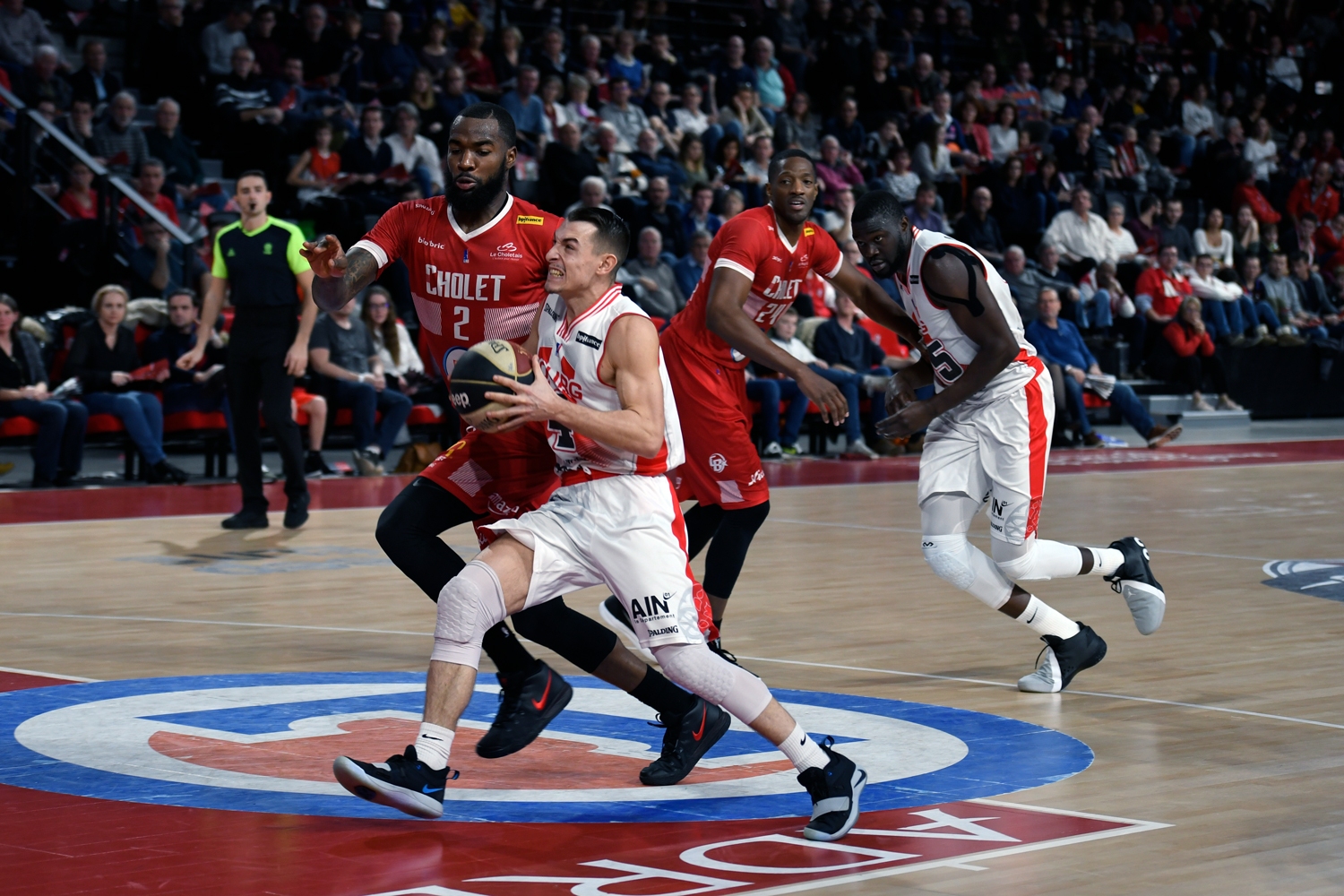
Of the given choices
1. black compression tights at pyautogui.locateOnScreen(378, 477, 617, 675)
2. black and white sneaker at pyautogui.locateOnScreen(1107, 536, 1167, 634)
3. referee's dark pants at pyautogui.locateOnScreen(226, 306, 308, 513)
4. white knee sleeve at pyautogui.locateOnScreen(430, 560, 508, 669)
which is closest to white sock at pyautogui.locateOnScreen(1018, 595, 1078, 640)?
black and white sneaker at pyautogui.locateOnScreen(1107, 536, 1167, 634)

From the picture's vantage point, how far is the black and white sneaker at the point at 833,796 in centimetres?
414

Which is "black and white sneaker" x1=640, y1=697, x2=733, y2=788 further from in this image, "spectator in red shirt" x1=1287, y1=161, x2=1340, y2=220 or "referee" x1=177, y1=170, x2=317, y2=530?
"spectator in red shirt" x1=1287, y1=161, x2=1340, y2=220

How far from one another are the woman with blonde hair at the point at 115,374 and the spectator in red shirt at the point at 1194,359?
11590 mm

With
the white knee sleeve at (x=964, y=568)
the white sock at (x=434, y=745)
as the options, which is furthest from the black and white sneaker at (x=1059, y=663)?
the white sock at (x=434, y=745)

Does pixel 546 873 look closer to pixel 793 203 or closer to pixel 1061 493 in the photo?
pixel 793 203

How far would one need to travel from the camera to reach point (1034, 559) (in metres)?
6.37

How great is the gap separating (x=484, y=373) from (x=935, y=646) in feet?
10.7

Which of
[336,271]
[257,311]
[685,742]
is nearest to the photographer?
[685,742]

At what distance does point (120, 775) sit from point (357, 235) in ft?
34.6

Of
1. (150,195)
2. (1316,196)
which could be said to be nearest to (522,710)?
(150,195)

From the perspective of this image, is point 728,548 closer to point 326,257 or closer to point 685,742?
point 685,742

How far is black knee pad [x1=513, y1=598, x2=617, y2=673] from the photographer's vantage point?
16.1ft

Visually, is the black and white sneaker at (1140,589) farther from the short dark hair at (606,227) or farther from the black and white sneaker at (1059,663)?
the short dark hair at (606,227)

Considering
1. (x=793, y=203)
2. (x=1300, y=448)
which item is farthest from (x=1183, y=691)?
(x=1300, y=448)
